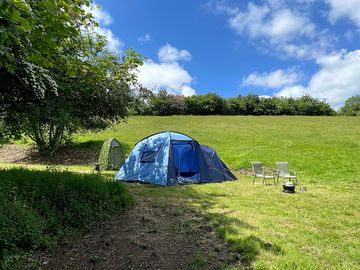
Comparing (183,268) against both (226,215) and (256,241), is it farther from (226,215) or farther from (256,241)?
(226,215)

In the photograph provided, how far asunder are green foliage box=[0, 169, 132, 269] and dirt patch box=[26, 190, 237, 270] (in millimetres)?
261

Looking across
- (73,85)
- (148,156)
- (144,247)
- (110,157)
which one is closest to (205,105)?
(110,157)

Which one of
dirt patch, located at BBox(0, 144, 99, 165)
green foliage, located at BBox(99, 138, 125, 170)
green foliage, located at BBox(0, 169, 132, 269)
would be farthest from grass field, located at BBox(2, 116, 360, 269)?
green foliage, located at BBox(99, 138, 125, 170)

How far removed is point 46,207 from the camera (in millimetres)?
5207

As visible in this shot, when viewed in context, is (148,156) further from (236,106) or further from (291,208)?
(236,106)

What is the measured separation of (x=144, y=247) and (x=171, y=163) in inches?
227

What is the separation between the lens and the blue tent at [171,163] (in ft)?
33.8

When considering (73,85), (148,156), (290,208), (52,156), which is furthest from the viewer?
(52,156)

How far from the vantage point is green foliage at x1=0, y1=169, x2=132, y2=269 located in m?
4.32

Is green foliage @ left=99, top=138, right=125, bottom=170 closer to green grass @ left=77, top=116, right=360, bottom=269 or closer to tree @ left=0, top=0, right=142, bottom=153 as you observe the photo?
tree @ left=0, top=0, right=142, bottom=153

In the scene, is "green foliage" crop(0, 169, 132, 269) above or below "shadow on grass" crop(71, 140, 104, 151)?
below

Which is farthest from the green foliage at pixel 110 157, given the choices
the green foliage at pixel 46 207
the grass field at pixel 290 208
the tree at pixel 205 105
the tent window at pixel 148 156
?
the tree at pixel 205 105

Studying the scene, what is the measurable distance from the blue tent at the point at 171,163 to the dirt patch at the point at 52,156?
6.14 m

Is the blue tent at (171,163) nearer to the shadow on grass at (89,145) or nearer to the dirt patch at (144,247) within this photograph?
the dirt patch at (144,247)
